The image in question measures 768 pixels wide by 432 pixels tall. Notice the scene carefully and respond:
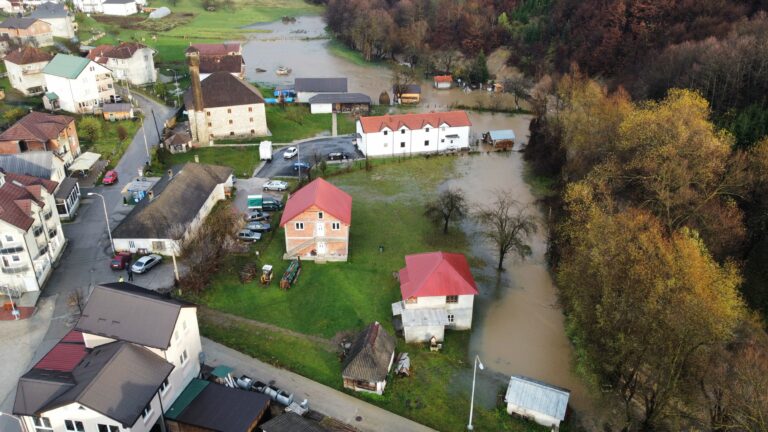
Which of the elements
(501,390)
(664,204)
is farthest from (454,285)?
(664,204)

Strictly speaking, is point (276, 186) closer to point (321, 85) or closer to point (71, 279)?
point (71, 279)

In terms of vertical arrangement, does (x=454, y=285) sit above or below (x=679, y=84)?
below

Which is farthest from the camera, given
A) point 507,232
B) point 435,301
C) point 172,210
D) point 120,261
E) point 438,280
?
point 172,210

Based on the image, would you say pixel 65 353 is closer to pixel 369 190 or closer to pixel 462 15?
pixel 369 190

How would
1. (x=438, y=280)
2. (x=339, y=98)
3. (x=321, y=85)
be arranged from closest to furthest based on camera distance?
(x=438, y=280), (x=339, y=98), (x=321, y=85)

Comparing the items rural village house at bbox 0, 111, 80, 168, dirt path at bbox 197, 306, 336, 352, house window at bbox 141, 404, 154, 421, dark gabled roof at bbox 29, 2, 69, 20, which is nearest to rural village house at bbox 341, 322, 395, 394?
dirt path at bbox 197, 306, 336, 352

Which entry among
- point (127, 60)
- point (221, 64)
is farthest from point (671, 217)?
point (127, 60)
